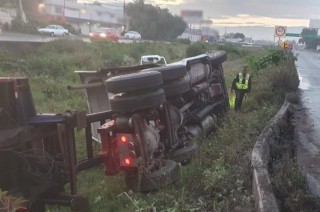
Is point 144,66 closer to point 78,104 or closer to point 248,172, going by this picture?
point 248,172

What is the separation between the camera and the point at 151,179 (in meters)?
4.97

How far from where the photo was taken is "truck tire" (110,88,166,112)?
472cm

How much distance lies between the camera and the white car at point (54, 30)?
128ft

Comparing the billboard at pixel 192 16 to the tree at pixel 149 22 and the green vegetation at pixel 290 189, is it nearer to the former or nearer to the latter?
the green vegetation at pixel 290 189

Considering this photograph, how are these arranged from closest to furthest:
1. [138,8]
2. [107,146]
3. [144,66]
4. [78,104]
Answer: [107,146] < [144,66] < [78,104] < [138,8]

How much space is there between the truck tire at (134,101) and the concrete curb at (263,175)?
1430 mm

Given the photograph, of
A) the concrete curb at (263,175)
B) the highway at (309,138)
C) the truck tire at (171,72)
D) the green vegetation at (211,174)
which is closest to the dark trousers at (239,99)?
the green vegetation at (211,174)

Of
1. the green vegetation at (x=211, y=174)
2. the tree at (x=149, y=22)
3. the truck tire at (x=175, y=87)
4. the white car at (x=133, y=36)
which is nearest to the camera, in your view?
the green vegetation at (x=211, y=174)

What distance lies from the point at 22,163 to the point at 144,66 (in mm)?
2792

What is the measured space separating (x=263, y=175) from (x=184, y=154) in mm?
1650

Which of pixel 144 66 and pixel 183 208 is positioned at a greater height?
pixel 144 66

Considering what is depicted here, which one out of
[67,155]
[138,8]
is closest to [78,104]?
[67,155]

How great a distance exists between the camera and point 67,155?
422cm

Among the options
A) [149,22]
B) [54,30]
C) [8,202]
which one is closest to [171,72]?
[8,202]
